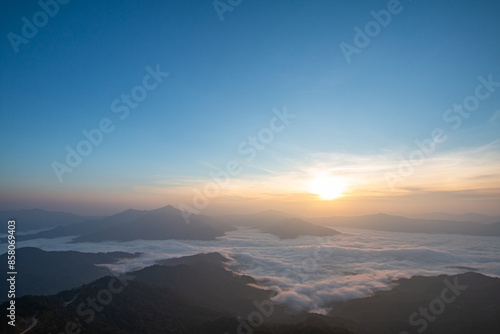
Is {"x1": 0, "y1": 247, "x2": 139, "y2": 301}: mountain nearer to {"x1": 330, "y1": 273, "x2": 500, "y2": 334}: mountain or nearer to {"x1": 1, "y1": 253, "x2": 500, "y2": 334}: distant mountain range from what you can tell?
{"x1": 1, "y1": 253, "x2": 500, "y2": 334}: distant mountain range

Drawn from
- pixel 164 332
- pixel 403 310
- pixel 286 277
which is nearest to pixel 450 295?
pixel 403 310

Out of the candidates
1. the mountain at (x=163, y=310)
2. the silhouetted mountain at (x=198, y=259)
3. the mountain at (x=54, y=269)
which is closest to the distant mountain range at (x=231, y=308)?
the mountain at (x=163, y=310)

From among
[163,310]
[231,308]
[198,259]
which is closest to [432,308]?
[231,308]

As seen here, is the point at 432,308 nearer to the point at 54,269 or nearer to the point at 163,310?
the point at 163,310

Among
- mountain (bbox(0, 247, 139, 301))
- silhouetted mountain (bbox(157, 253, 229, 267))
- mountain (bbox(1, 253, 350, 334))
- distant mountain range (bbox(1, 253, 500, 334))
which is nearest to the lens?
mountain (bbox(1, 253, 350, 334))

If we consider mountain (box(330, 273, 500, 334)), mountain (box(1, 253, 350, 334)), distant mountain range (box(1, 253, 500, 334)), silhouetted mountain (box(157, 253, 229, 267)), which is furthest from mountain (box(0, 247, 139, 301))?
mountain (box(330, 273, 500, 334))

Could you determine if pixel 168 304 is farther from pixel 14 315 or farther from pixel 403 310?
pixel 403 310
